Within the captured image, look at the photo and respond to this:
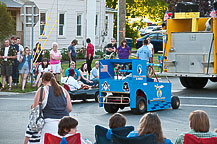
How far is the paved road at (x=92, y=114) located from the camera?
1173 centimetres

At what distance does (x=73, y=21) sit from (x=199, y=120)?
3188 cm

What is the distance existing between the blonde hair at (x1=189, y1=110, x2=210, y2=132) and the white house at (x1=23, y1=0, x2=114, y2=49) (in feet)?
92.2

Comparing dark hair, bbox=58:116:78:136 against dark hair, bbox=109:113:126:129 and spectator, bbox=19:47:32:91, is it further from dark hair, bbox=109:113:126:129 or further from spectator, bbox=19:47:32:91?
spectator, bbox=19:47:32:91

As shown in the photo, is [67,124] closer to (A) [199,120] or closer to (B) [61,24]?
(A) [199,120]

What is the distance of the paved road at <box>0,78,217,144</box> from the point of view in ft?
38.5

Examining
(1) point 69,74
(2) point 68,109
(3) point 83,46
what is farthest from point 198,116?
(3) point 83,46

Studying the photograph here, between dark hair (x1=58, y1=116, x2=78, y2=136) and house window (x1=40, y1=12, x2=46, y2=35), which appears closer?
dark hair (x1=58, y1=116, x2=78, y2=136)

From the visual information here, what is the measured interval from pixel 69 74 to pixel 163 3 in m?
35.4

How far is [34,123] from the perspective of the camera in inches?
313

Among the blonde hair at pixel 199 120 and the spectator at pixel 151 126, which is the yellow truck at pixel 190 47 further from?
the spectator at pixel 151 126

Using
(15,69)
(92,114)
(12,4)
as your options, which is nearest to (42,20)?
(12,4)

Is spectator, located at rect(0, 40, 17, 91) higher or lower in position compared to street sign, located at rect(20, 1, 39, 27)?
lower

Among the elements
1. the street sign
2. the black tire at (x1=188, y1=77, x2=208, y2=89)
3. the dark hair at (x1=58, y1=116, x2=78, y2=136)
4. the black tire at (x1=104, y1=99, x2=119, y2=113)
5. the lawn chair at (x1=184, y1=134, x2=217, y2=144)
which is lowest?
the black tire at (x1=104, y1=99, x2=119, y2=113)

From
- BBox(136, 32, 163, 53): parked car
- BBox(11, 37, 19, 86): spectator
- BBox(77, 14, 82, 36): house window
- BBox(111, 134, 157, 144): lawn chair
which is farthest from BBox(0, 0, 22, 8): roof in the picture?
BBox(111, 134, 157, 144): lawn chair
